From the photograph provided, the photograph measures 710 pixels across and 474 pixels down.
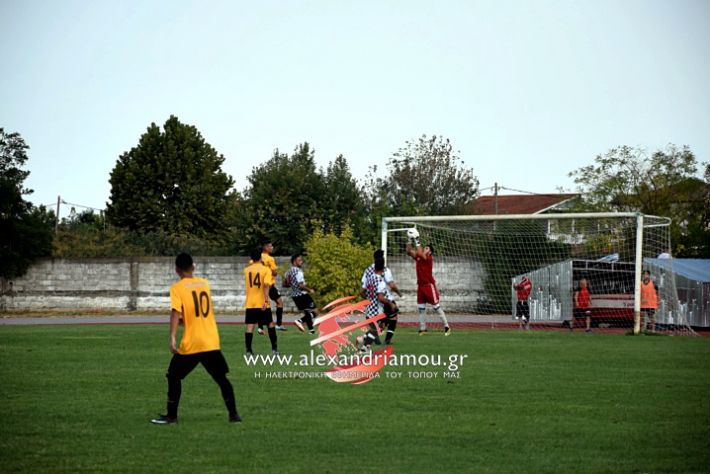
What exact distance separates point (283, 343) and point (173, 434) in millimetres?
11274

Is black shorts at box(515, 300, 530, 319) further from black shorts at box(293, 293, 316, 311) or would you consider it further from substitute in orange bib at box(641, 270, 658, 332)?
black shorts at box(293, 293, 316, 311)

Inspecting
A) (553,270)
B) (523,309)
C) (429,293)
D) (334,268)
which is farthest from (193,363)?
(334,268)

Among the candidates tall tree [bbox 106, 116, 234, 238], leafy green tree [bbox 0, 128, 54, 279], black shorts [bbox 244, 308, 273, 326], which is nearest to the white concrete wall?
leafy green tree [bbox 0, 128, 54, 279]

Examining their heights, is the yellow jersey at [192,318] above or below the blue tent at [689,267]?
below

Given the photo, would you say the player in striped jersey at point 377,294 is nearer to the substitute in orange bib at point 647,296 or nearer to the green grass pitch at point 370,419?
the green grass pitch at point 370,419

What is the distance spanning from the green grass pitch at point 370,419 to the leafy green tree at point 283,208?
27904 mm

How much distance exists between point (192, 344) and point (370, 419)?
207cm

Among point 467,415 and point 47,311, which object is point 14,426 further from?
point 47,311

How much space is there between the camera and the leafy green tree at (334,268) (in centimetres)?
3506

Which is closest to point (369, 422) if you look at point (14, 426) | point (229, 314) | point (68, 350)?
point (14, 426)

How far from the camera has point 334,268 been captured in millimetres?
35156

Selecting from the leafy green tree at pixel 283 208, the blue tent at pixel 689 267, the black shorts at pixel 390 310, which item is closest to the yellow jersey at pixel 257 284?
the black shorts at pixel 390 310

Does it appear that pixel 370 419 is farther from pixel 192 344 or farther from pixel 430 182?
pixel 430 182

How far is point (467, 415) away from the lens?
10.5m
